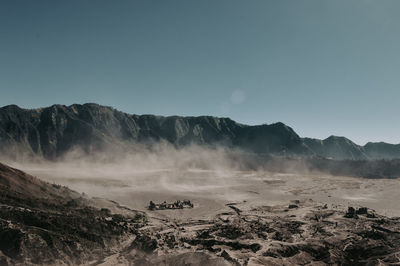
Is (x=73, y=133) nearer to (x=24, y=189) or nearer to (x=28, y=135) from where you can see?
(x=28, y=135)

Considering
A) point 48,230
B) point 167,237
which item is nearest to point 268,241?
point 167,237

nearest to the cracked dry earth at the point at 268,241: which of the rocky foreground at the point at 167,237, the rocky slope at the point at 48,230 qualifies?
the rocky foreground at the point at 167,237

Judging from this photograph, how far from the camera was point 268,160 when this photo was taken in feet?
641

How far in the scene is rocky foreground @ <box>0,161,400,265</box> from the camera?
93.9 feet

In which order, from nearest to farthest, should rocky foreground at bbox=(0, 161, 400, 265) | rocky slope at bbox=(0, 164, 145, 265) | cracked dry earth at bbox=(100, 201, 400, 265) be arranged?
rocky slope at bbox=(0, 164, 145, 265) → rocky foreground at bbox=(0, 161, 400, 265) → cracked dry earth at bbox=(100, 201, 400, 265)

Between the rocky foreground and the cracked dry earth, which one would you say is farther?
the cracked dry earth

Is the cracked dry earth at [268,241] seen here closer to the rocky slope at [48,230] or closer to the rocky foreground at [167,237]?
the rocky foreground at [167,237]

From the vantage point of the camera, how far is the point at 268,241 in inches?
1467

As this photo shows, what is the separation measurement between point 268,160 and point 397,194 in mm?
108225

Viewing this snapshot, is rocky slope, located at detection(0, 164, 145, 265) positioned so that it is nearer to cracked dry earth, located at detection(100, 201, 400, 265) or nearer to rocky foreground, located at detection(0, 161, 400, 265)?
rocky foreground, located at detection(0, 161, 400, 265)

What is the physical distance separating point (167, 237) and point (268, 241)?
1362cm

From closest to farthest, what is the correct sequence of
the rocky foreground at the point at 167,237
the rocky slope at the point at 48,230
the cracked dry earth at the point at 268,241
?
1. the rocky slope at the point at 48,230
2. the rocky foreground at the point at 167,237
3. the cracked dry earth at the point at 268,241

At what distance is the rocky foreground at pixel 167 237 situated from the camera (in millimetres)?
28625

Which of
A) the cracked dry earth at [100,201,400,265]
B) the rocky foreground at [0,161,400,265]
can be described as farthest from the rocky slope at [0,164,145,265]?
the cracked dry earth at [100,201,400,265]
